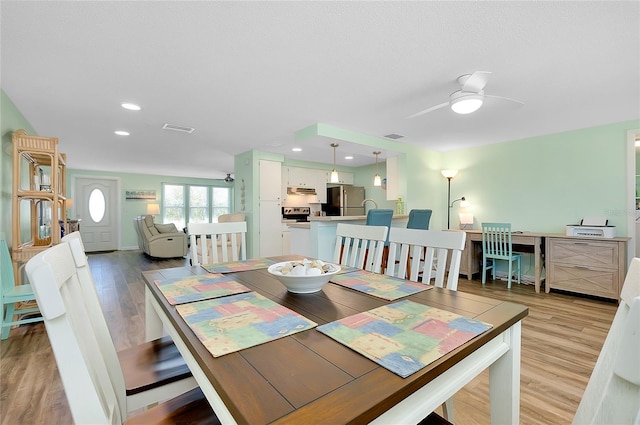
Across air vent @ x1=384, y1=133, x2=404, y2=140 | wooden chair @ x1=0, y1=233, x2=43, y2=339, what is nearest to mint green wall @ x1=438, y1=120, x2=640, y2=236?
air vent @ x1=384, y1=133, x2=404, y2=140

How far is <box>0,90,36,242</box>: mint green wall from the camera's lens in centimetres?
259

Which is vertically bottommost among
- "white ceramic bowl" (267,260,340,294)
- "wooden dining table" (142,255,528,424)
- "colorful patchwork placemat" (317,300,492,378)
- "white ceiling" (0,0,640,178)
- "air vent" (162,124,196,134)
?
"wooden dining table" (142,255,528,424)

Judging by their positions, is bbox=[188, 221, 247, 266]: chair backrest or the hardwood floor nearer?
the hardwood floor

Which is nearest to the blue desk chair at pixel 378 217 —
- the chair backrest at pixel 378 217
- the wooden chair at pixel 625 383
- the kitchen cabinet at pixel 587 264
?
the chair backrest at pixel 378 217

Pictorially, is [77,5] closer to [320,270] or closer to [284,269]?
[284,269]

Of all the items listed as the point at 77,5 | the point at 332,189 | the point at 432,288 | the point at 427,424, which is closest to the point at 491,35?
the point at 432,288

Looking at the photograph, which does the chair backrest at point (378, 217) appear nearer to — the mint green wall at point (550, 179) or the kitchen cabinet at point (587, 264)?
the mint green wall at point (550, 179)

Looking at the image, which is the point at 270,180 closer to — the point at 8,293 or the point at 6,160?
the point at 6,160

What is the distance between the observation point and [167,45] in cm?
195

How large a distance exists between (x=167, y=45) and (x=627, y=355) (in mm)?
2508

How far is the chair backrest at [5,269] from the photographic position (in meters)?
2.43

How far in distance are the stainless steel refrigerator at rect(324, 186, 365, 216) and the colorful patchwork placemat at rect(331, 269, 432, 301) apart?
514 cm

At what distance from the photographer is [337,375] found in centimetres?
65

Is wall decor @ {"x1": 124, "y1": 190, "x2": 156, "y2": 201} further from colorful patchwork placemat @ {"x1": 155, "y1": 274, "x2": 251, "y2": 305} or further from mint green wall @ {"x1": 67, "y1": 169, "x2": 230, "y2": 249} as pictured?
colorful patchwork placemat @ {"x1": 155, "y1": 274, "x2": 251, "y2": 305}
